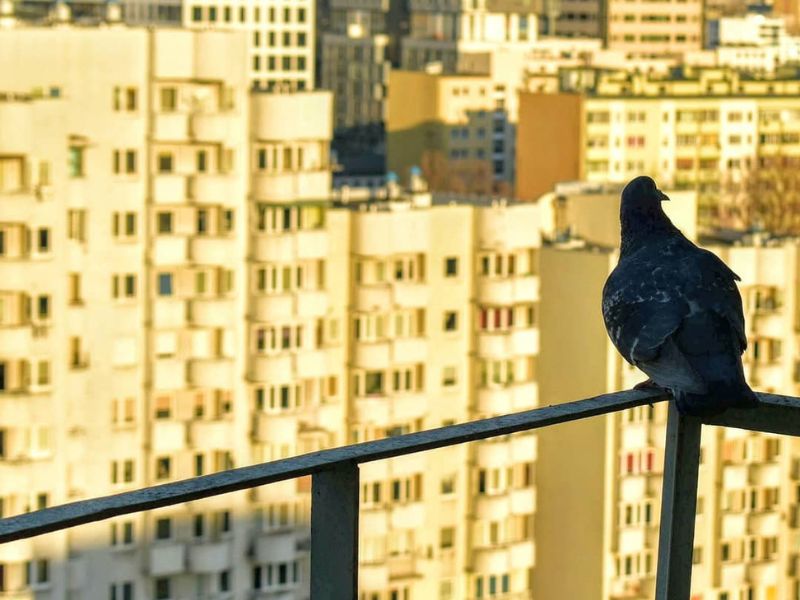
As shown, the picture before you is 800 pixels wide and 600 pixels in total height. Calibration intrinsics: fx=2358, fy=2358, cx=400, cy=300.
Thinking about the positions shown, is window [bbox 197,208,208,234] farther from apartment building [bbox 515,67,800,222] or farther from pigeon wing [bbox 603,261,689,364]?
apartment building [bbox 515,67,800,222]

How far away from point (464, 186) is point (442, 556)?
1718 inches

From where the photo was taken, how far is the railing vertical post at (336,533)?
2.99m

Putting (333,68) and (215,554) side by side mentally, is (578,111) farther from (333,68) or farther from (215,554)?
(215,554)

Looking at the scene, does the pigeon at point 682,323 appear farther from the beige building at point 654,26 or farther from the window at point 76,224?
the beige building at point 654,26

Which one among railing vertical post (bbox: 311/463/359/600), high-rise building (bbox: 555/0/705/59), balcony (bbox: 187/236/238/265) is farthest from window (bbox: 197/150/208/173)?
high-rise building (bbox: 555/0/705/59)

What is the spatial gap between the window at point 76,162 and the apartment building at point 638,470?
6359mm

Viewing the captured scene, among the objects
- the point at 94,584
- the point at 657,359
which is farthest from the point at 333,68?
the point at 657,359

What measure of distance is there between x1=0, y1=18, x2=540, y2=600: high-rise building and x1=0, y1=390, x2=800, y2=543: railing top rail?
22.0 metres

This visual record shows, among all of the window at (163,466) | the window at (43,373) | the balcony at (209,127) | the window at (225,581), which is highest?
the balcony at (209,127)

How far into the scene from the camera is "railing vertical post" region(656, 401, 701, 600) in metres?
3.29

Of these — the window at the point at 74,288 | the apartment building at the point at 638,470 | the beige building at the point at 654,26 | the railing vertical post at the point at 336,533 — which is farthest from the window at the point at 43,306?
the beige building at the point at 654,26

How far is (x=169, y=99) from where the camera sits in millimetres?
27766

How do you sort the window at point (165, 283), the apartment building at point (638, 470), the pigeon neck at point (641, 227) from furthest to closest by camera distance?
the apartment building at point (638, 470)
the window at point (165, 283)
the pigeon neck at point (641, 227)

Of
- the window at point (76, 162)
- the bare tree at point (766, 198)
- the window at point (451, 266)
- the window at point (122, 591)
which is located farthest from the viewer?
the bare tree at point (766, 198)
